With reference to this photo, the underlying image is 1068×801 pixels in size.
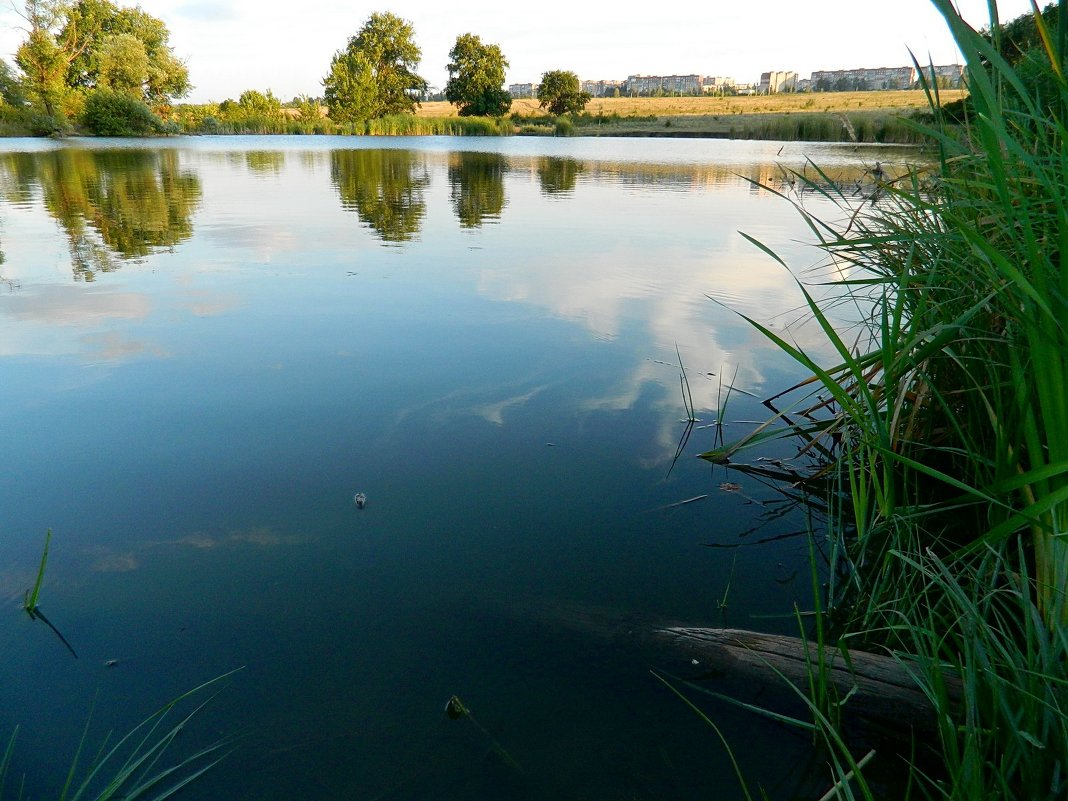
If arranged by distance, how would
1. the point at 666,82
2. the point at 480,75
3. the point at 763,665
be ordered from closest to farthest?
the point at 763,665 < the point at 480,75 < the point at 666,82

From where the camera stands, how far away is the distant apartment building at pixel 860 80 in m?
67.1

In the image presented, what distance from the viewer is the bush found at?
31.3m

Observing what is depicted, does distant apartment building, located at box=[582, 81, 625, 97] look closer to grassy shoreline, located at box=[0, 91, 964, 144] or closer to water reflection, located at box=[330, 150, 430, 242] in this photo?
grassy shoreline, located at box=[0, 91, 964, 144]

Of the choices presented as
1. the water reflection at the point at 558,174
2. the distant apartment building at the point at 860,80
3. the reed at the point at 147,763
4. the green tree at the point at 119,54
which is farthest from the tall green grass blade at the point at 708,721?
the distant apartment building at the point at 860,80

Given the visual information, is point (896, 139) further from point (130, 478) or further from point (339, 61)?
point (339, 61)

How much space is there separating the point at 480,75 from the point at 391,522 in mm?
57428

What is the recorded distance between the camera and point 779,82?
7488cm

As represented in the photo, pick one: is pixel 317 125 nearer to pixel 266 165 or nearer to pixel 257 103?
pixel 257 103

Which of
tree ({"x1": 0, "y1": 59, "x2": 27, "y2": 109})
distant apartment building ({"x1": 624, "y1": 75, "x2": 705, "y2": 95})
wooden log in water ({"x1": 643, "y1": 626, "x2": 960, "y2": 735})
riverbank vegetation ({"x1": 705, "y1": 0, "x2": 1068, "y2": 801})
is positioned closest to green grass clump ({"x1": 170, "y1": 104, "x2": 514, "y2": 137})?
tree ({"x1": 0, "y1": 59, "x2": 27, "y2": 109})

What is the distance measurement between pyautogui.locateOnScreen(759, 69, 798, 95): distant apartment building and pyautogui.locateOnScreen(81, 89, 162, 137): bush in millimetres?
62466

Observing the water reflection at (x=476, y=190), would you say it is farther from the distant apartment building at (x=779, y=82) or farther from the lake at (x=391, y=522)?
the distant apartment building at (x=779, y=82)

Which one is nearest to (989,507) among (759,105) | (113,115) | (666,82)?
(113,115)

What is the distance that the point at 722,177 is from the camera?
15.8 meters

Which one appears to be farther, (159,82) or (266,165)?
(159,82)
